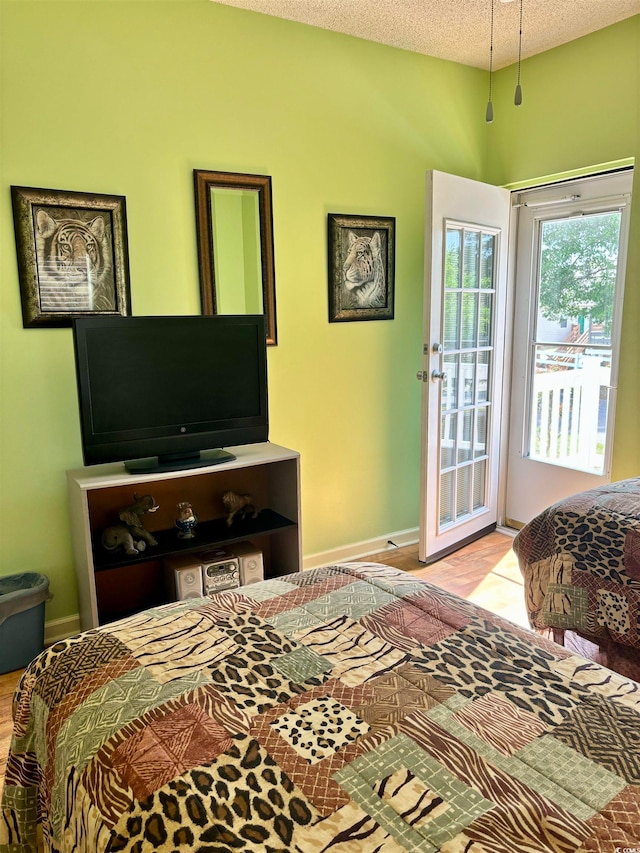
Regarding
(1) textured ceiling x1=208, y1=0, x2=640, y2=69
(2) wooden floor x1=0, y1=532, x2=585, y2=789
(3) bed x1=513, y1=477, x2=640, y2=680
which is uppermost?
(1) textured ceiling x1=208, y1=0, x2=640, y2=69

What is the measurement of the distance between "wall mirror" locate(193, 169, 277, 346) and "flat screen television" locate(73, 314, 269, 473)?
282 millimetres

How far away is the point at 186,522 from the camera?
267cm

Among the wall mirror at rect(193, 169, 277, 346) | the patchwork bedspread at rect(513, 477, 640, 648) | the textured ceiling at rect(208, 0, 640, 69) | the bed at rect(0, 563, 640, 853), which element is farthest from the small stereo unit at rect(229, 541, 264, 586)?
the textured ceiling at rect(208, 0, 640, 69)

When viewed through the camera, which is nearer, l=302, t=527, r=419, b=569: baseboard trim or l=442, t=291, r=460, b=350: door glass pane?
l=442, t=291, r=460, b=350: door glass pane

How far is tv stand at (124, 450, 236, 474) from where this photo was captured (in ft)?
8.32

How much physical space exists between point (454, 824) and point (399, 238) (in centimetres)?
307

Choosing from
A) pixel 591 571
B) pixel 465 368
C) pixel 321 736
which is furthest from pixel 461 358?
pixel 321 736

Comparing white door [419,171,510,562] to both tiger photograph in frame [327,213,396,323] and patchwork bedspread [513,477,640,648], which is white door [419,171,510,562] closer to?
tiger photograph in frame [327,213,396,323]

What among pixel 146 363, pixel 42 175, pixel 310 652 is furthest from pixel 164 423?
pixel 310 652

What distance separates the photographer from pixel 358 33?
10.2ft

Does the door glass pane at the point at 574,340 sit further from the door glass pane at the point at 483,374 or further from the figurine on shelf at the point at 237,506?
the figurine on shelf at the point at 237,506

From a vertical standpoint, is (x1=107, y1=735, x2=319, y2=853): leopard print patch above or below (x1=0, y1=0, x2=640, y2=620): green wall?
below

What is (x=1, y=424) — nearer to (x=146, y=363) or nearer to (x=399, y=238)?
(x=146, y=363)

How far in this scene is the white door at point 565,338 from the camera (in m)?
3.25
